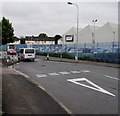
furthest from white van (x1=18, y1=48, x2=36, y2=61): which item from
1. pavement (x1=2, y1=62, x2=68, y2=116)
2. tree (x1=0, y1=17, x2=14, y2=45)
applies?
tree (x1=0, y1=17, x2=14, y2=45)

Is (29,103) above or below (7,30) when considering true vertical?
below

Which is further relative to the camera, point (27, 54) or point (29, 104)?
point (27, 54)

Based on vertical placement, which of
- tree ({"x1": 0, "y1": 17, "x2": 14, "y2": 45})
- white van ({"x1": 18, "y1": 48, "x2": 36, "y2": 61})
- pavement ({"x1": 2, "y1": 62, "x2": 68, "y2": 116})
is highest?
tree ({"x1": 0, "y1": 17, "x2": 14, "y2": 45})

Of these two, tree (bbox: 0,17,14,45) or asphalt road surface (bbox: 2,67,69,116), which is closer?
asphalt road surface (bbox: 2,67,69,116)

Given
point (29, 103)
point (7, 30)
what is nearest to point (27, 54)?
point (29, 103)

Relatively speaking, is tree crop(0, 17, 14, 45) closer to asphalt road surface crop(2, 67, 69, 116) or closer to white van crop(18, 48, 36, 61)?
white van crop(18, 48, 36, 61)

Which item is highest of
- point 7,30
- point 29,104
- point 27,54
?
point 7,30

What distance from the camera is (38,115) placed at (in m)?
4.62

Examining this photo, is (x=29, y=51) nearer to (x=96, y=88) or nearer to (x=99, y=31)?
(x=96, y=88)

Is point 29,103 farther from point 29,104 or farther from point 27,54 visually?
point 27,54

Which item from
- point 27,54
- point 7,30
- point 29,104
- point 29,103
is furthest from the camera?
point 7,30

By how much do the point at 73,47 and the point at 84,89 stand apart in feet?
76.6

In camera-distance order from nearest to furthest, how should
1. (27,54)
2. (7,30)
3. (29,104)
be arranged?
(29,104)
(27,54)
(7,30)

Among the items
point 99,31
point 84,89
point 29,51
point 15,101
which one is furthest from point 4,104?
point 99,31
